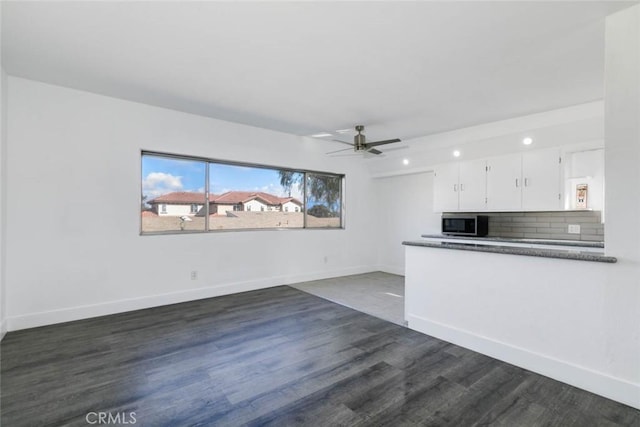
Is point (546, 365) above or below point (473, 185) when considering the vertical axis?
below

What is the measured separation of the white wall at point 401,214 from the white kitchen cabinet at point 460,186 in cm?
53

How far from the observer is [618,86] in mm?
2094

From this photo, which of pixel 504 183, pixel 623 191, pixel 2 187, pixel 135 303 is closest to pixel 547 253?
pixel 623 191

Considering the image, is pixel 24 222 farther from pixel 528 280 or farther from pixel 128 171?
pixel 528 280

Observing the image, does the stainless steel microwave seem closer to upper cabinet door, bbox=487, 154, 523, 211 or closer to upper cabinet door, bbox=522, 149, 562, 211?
upper cabinet door, bbox=487, 154, 523, 211

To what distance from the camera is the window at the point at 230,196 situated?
414 centimetres

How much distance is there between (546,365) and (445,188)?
334 centimetres

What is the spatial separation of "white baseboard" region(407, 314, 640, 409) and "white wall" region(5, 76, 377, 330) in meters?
3.08

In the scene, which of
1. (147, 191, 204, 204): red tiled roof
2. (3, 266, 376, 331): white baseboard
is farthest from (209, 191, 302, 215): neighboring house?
(3, 266, 376, 331): white baseboard

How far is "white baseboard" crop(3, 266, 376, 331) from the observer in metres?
3.23

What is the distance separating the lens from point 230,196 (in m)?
4.83

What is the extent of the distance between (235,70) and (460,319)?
3311 mm

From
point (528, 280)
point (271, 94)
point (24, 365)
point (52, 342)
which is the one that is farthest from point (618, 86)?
point (52, 342)

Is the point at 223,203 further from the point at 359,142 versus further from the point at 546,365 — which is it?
the point at 546,365
